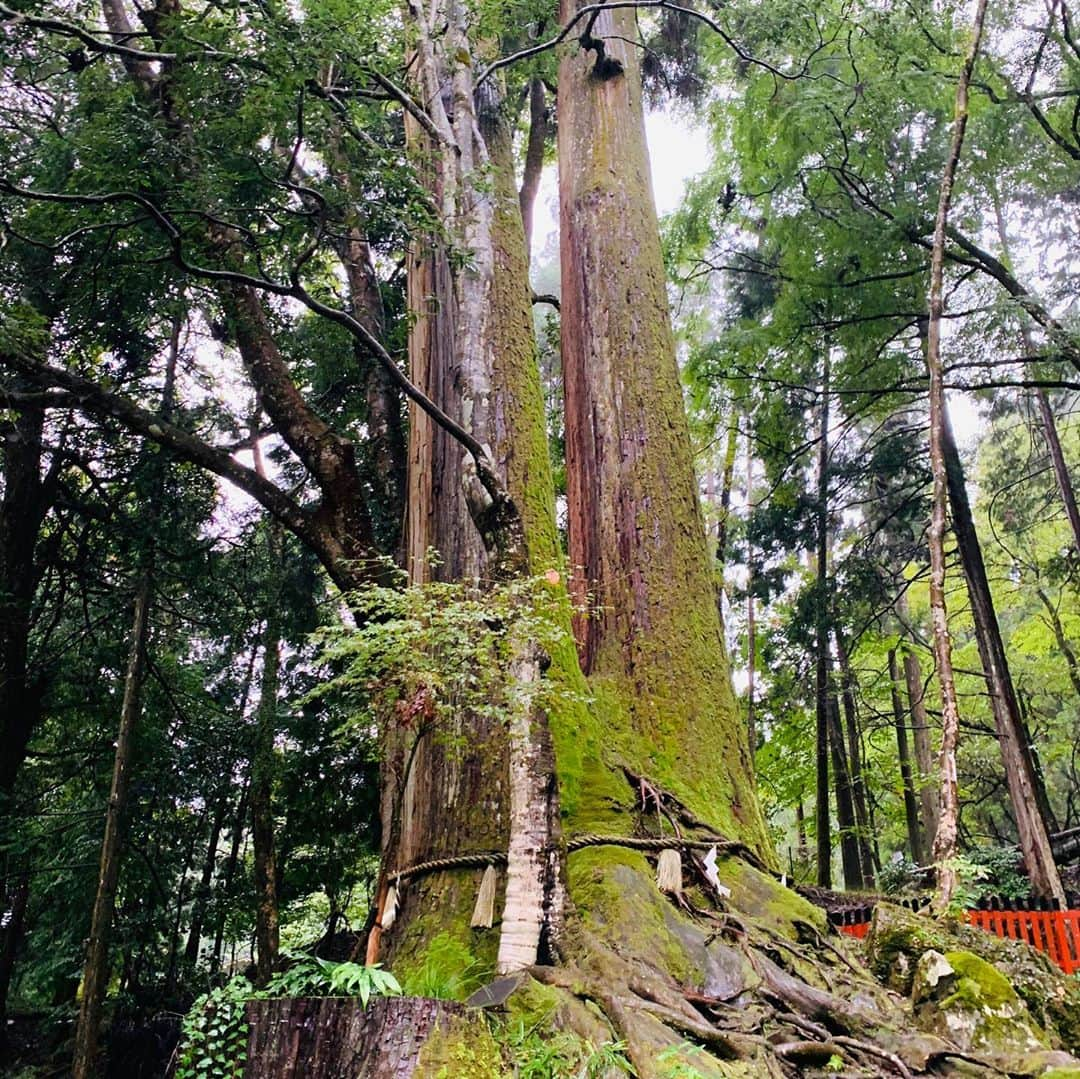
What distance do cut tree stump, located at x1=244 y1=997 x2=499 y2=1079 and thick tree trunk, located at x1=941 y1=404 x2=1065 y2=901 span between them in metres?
7.15

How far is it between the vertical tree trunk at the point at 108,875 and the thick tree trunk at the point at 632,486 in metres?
4.30

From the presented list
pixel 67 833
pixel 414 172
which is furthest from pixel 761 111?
pixel 67 833

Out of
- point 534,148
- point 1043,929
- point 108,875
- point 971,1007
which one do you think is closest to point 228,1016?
point 971,1007

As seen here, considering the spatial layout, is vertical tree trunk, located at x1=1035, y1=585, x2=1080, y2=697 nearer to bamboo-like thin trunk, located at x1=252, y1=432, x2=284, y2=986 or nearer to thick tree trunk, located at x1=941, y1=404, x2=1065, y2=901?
thick tree trunk, located at x1=941, y1=404, x2=1065, y2=901

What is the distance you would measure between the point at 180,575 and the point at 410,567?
4.60 m

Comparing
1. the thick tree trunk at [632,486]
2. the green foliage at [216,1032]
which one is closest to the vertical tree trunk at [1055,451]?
the thick tree trunk at [632,486]

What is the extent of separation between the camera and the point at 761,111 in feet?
28.6

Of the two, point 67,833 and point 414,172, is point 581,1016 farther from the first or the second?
point 67,833

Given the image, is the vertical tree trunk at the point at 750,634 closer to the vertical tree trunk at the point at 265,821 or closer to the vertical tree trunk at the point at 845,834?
the vertical tree trunk at the point at 845,834

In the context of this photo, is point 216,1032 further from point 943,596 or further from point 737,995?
point 943,596

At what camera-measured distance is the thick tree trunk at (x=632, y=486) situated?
14.2ft

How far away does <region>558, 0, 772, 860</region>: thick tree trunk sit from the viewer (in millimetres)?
4320

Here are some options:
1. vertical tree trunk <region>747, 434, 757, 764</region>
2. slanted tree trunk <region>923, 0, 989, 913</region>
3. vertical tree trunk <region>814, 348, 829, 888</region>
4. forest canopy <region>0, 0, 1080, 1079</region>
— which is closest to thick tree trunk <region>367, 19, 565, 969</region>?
forest canopy <region>0, 0, 1080, 1079</region>

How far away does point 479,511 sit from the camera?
132 inches
